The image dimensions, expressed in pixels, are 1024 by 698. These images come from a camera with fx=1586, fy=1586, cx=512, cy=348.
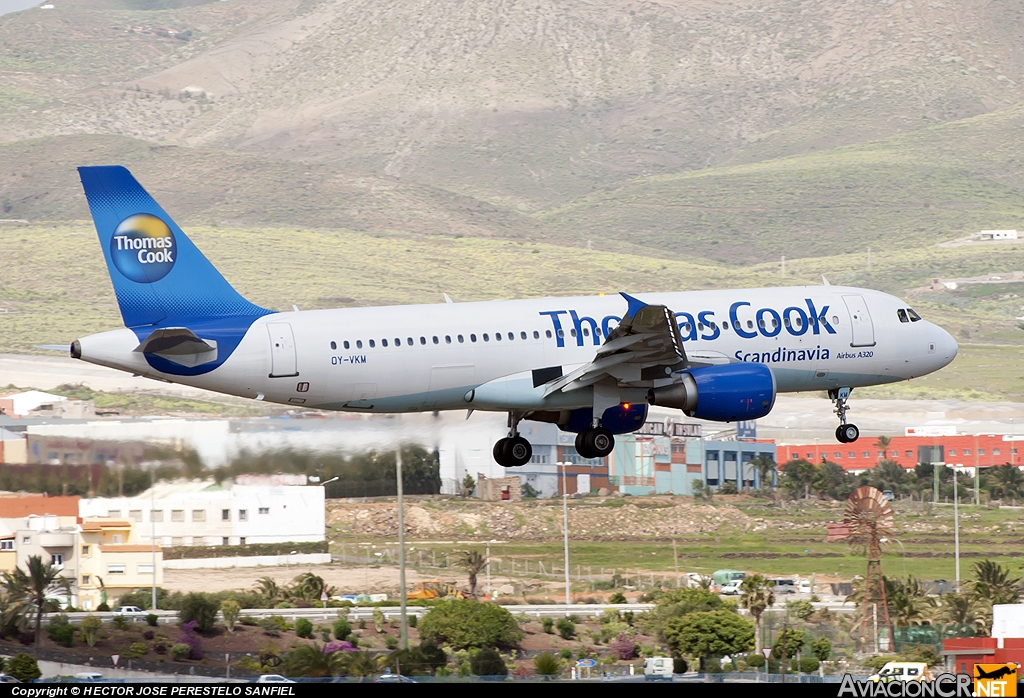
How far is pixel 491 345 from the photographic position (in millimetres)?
42688

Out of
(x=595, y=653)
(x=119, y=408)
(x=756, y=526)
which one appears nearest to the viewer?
(x=595, y=653)

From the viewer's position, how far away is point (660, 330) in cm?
4156

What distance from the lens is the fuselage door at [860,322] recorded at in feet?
154

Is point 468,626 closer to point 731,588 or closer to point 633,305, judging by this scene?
point 731,588

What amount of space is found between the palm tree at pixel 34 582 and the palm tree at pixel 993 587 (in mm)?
41035

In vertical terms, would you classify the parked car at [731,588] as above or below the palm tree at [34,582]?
below

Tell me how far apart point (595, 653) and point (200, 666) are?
1643 centimetres

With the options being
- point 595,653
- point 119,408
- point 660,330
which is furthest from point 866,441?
point 660,330

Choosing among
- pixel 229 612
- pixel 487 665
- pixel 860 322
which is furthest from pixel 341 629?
pixel 860 322

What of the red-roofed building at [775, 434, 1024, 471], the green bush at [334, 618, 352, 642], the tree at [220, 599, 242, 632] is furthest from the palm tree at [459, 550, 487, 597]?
the red-roofed building at [775, 434, 1024, 471]

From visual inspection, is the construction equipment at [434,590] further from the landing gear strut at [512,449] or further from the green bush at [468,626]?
the landing gear strut at [512,449]

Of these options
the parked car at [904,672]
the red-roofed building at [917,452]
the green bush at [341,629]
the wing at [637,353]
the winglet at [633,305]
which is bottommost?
the parked car at [904,672]

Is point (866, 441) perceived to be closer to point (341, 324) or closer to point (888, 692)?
point (341, 324)

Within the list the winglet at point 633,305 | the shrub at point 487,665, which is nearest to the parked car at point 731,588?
the shrub at point 487,665
